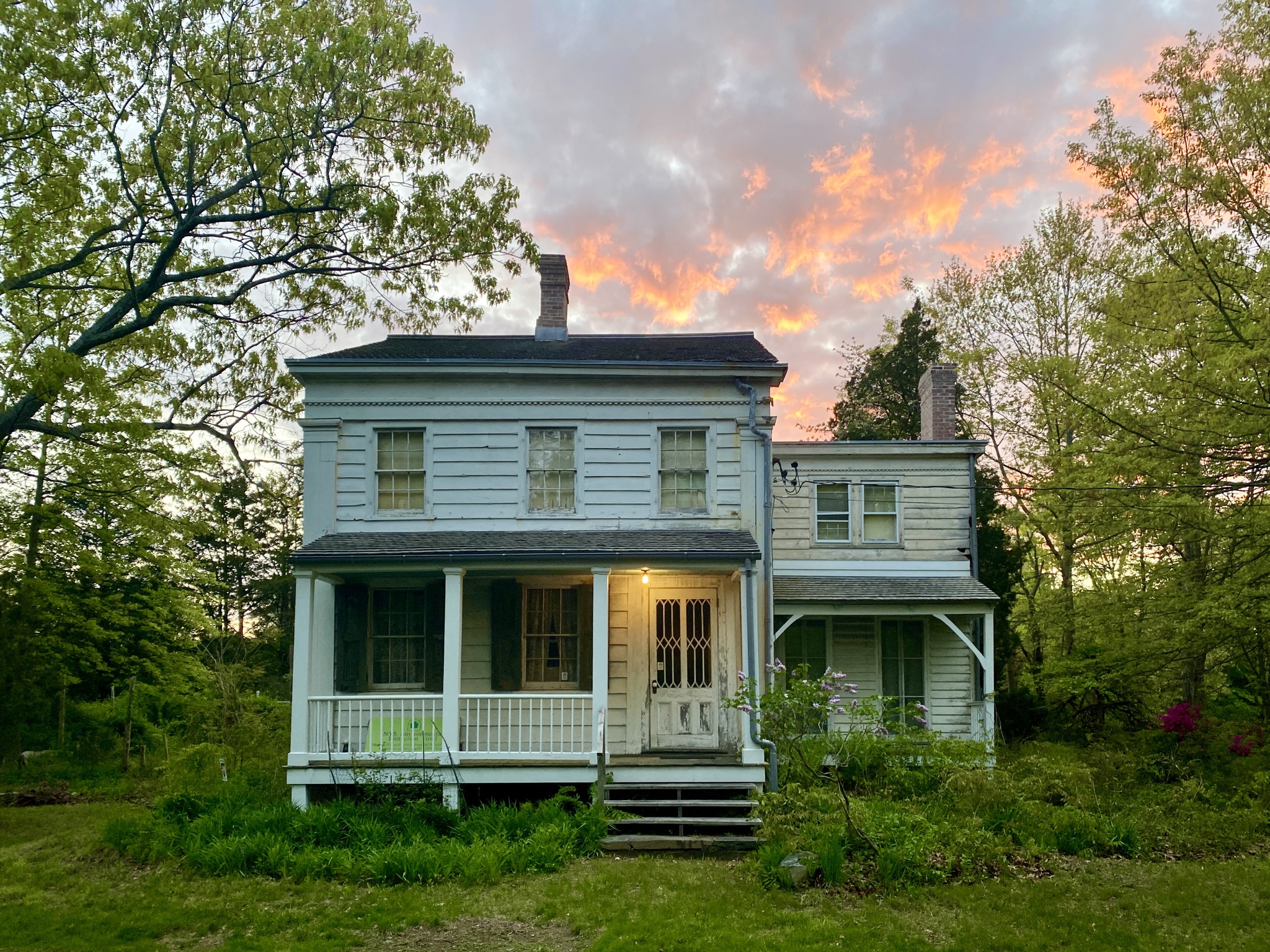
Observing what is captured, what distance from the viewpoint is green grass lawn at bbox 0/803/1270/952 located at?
764 cm

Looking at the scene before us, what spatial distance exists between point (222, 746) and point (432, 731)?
474cm

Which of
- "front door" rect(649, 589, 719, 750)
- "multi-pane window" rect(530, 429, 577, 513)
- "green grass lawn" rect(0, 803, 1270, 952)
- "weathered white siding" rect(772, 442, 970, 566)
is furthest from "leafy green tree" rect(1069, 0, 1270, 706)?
"multi-pane window" rect(530, 429, 577, 513)

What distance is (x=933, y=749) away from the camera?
12.2m

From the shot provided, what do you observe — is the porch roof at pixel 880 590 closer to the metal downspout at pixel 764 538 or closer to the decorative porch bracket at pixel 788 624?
the decorative porch bracket at pixel 788 624

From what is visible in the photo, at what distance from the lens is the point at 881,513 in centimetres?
1614

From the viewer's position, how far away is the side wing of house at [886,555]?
1562 cm

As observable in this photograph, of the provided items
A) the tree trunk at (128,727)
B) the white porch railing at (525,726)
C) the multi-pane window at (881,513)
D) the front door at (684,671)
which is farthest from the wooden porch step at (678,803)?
the tree trunk at (128,727)

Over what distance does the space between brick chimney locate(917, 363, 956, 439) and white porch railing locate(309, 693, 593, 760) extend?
9.34 meters

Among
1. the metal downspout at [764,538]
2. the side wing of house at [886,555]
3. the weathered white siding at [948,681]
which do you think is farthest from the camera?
the side wing of house at [886,555]

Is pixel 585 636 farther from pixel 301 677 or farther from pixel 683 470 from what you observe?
pixel 301 677

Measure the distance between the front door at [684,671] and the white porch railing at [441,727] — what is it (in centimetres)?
120

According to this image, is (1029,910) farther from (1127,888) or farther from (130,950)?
(130,950)

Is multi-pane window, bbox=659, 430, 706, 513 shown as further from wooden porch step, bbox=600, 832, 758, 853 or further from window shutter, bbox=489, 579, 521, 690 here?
wooden porch step, bbox=600, 832, 758, 853

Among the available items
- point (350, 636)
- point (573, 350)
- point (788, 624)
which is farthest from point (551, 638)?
point (573, 350)
